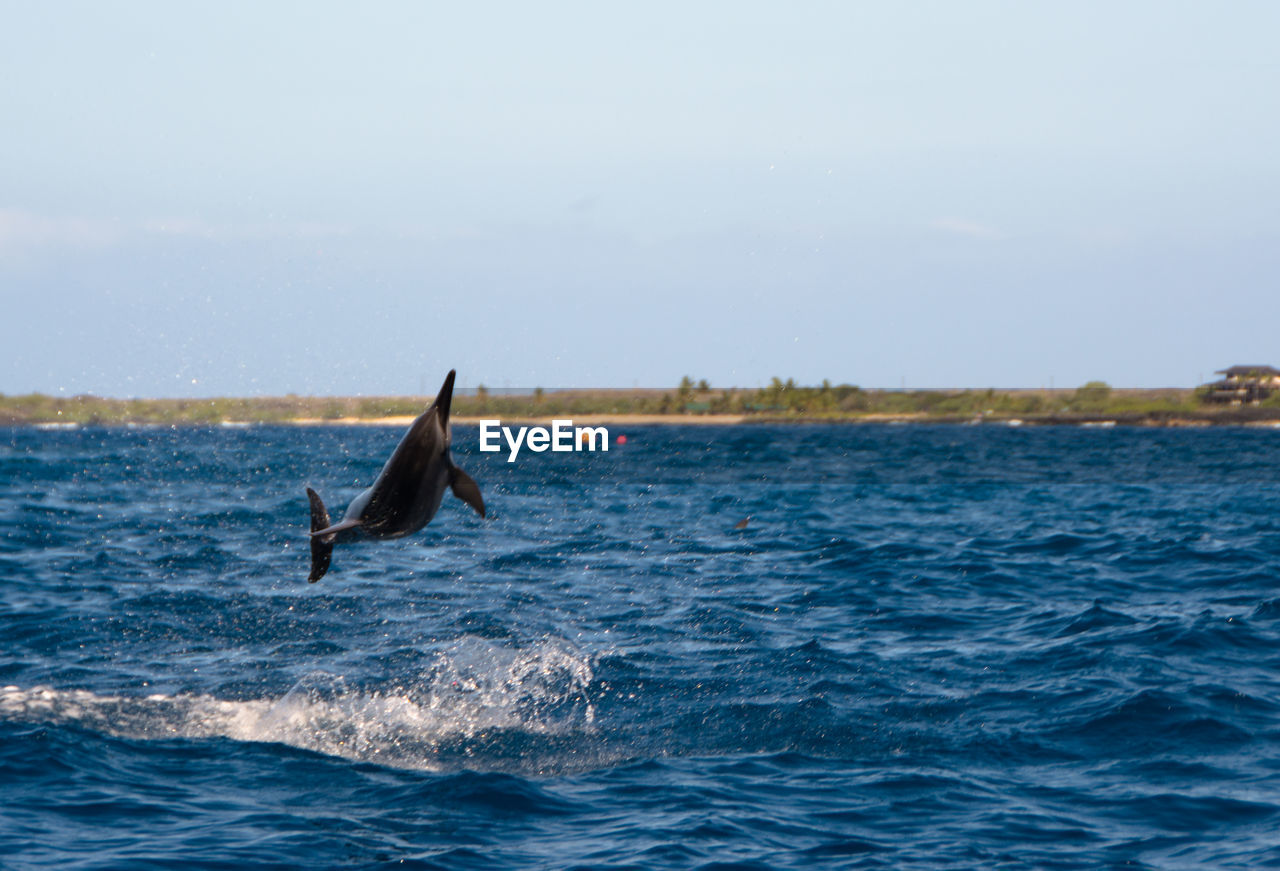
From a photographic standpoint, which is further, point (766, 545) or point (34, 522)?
point (34, 522)

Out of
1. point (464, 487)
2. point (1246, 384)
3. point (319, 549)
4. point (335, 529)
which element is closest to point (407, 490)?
point (464, 487)

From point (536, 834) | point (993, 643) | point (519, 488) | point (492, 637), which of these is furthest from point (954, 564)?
point (519, 488)

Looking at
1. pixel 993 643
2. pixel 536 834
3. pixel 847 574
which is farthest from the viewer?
pixel 847 574

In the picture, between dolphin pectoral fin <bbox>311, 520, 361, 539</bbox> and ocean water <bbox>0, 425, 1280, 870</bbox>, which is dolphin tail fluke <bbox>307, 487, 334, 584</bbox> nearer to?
dolphin pectoral fin <bbox>311, 520, 361, 539</bbox>

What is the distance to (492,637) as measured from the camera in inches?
667

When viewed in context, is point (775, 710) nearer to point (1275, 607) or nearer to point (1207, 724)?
point (1207, 724)

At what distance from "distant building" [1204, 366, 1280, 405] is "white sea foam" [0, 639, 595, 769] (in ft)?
543

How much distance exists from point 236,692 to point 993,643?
→ 10305 mm

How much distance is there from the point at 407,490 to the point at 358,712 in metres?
5.68

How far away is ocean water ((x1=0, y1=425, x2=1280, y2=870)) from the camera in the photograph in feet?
31.5

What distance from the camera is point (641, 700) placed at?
1373 centimetres

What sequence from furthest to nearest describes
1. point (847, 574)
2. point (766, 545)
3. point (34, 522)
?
point (34, 522)
point (766, 545)
point (847, 574)

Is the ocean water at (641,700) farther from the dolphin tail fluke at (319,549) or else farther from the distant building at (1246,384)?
the distant building at (1246,384)

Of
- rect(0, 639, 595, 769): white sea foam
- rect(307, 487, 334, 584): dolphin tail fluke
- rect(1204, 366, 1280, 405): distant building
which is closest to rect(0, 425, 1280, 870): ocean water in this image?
rect(0, 639, 595, 769): white sea foam
